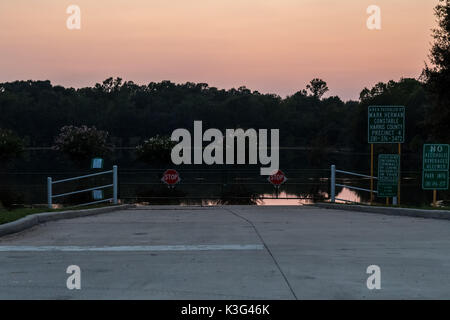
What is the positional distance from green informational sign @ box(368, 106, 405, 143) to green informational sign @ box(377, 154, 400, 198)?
0.64 meters

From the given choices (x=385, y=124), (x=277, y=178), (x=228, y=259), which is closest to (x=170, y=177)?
(x=277, y=178)

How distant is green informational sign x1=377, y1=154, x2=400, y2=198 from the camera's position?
16047 millimetres

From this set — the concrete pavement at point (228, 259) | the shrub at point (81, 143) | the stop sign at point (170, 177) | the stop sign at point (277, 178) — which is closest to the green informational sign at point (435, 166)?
the concrete pavement at point (228, 259)

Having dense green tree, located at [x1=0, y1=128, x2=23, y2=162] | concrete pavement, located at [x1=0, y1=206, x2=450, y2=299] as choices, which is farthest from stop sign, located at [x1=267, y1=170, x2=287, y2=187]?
dense green tree, located at [x1=0, y1=128, x2=23, y2=162]

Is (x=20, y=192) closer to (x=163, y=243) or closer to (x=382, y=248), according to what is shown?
(x=163, y=243)

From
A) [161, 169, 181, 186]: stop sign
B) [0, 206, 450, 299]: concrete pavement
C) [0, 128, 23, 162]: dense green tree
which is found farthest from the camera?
[0, 128, 23, 162]: dense green tree

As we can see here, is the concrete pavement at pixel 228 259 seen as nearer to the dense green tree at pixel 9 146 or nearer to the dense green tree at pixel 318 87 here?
the dense green tree at pixel 9 146

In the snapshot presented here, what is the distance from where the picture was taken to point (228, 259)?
24.2 feet

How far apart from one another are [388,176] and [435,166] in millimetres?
1629

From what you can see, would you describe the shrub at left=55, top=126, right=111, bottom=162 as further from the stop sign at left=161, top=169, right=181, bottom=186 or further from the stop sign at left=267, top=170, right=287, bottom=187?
the stop sign at left=267, top=170, right=287, bottom=187

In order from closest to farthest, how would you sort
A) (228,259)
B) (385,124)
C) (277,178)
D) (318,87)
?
(228,259), (385,124), (277,178), (318,87)

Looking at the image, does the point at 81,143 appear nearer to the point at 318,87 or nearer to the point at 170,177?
the point at 170,177
